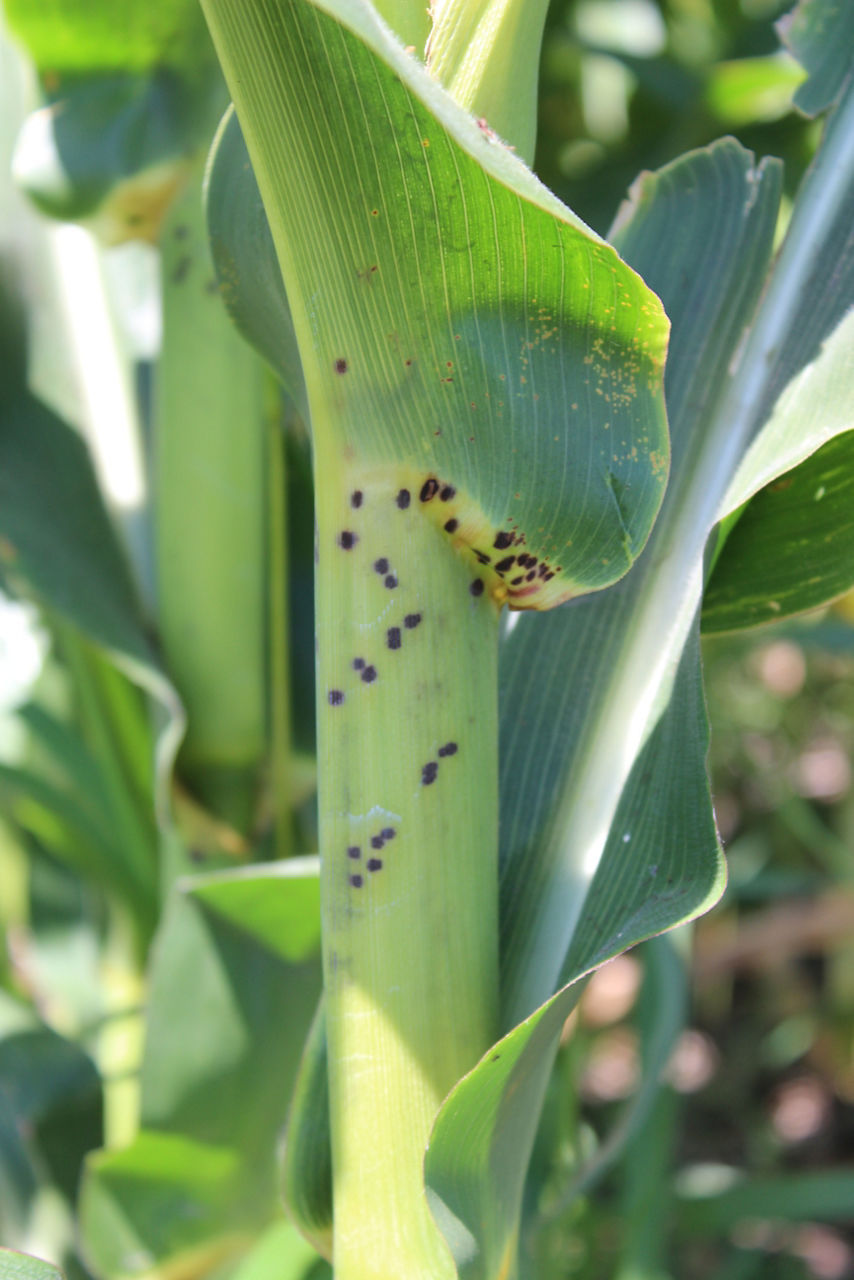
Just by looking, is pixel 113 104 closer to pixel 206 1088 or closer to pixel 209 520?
pixel 209 520

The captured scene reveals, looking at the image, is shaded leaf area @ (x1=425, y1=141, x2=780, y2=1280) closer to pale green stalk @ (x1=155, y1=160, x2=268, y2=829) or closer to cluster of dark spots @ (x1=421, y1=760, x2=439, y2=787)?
cluster of dark spots @ (x1=421, y1=760, x2=439, y2=787)

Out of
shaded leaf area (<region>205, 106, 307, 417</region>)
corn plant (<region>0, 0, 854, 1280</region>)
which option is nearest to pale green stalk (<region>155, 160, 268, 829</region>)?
corn plant (<region>0, 0, 854, 1280</region>)

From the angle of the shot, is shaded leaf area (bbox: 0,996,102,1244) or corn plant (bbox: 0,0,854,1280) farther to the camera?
shaded leaf area (bbox: 0,996,102,1244)

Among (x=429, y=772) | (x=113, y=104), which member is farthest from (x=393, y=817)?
(x=113, y=104)

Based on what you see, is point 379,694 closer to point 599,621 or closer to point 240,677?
point 599,621

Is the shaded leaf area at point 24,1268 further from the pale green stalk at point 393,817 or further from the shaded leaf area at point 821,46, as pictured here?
the shaded leaf area at point 821,46
